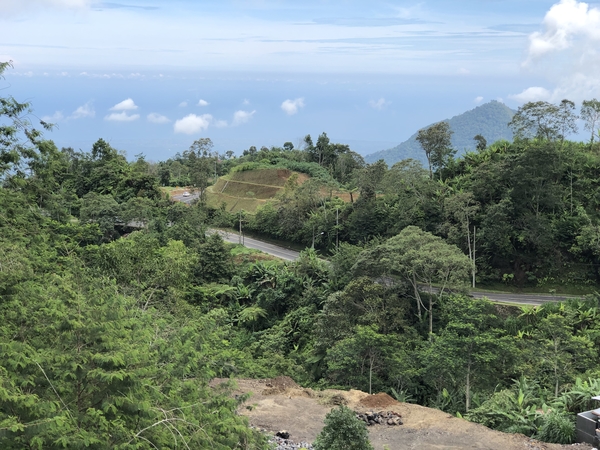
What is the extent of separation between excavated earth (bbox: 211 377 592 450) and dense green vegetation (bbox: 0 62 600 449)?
47.2 inches

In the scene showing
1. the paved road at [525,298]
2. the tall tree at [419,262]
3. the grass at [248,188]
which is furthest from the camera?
the grass at [248,188]

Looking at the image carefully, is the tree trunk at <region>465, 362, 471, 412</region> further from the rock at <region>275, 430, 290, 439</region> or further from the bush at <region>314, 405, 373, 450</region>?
the bush at <region>314, 405, 373, 450</region>

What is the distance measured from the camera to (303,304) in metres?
31.6

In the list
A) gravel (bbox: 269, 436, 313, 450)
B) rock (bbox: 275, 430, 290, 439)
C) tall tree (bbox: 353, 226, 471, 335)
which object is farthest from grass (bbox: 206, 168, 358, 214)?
gravel (bbox: 269, 436, 313, 450)

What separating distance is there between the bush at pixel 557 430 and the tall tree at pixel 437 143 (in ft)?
89.0

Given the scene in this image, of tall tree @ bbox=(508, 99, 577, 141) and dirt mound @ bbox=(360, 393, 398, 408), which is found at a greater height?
tall tree @ bbox=(508, 99, 577, 141)

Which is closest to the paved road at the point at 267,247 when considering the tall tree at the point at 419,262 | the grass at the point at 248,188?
the grass at the point at 248,188

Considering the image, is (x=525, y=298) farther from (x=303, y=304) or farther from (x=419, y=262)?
(x=303, y=304)

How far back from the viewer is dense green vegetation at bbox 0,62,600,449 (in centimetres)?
666

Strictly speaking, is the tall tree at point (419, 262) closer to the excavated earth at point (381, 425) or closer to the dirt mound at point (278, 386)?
the dirt mound at point (278, 386)

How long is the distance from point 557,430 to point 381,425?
177 inches

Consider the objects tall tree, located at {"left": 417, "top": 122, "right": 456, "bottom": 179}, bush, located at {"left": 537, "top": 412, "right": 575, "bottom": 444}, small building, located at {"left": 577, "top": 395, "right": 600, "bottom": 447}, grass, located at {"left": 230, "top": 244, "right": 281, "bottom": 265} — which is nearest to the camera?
small building, located at {"left": 577, "top": 395, "right": 600, "bottom": 447}

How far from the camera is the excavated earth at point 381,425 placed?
1331 centimetres

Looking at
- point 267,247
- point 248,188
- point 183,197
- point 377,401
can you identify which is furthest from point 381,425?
point 183,197
